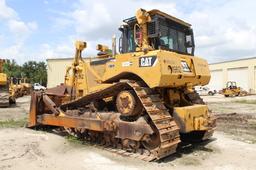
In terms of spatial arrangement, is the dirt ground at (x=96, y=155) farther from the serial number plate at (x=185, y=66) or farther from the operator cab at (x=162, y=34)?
the operator cab at (x=162, y=34)

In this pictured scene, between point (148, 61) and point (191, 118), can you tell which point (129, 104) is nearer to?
point (148, 61)

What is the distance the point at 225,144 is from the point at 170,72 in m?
2.95

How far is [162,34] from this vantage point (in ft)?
28.0

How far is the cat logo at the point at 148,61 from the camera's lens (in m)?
7.51

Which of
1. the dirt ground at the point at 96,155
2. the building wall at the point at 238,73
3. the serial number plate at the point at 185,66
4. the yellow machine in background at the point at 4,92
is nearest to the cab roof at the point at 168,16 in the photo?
the serial number plate at the point at 185,66

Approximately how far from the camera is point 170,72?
7.59 meters

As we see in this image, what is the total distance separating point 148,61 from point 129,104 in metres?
1.07

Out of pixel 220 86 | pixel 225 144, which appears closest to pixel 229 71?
pixel 220 86

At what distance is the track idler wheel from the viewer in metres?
7.87

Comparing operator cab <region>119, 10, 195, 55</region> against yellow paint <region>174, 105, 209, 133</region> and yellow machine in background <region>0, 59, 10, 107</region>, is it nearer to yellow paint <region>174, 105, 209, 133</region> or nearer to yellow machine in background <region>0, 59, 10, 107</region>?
yellow paint <region>174, 105, 209, 133</region>

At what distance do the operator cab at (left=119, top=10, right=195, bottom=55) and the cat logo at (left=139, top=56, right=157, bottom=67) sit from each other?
0.65 metres

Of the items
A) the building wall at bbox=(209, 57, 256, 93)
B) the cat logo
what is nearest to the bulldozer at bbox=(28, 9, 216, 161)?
the cat logo

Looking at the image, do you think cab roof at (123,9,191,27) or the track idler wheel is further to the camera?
cab roof at (123,9,191,27)

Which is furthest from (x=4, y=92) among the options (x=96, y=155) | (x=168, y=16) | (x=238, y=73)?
(x=238, y=73)
